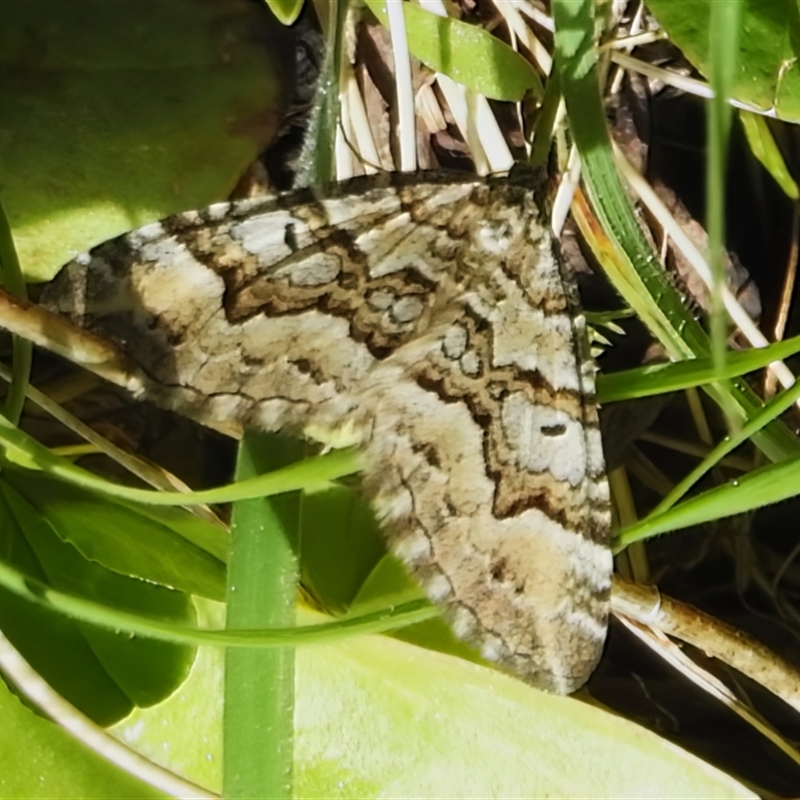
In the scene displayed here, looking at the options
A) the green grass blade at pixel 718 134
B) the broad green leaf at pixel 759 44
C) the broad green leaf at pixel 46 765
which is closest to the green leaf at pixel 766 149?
the broad green leaf at pixel 759 44

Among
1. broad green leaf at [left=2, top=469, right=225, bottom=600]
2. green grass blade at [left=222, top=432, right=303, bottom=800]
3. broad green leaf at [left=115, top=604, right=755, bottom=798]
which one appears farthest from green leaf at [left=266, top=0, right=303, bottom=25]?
broad green leaf at [left=115, top=604, right=755, bottom=798]

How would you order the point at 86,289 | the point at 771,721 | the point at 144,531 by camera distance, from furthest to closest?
the point at 771,721 < the point at 144,531 < the point at 86,289

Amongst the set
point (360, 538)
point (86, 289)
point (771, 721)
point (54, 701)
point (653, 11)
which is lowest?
point (771, 721)

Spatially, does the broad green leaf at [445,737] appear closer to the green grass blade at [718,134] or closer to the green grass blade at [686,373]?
the green grass blade at [686,373]

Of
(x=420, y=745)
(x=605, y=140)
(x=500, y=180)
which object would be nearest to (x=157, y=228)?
(x=500, y=180)

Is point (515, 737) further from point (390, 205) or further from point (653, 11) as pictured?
point (653, 11)

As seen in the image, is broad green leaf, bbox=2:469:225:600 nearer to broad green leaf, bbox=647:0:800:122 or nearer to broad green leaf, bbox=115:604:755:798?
broad green leaf, bbox=115:604:755:798
